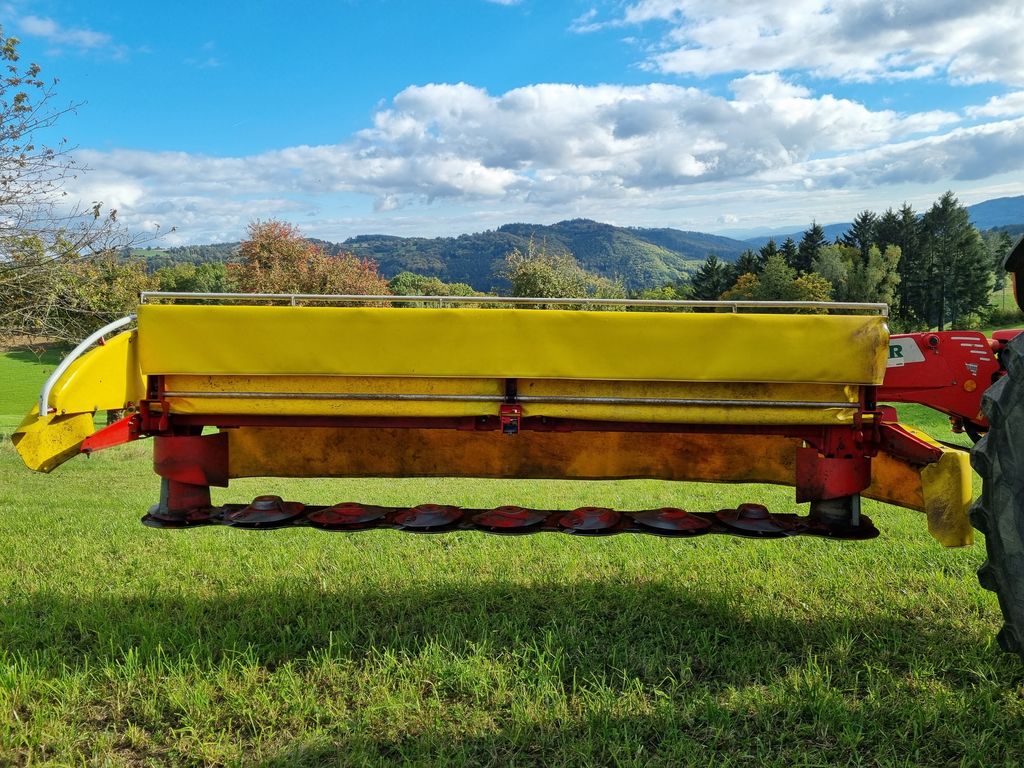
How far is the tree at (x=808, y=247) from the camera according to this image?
197 ft

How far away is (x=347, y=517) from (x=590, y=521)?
1.19 metres

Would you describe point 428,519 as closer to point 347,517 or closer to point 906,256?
point 347,517

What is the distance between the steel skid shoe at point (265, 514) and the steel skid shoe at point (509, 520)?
92 centimetres

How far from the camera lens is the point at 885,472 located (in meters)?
3.62

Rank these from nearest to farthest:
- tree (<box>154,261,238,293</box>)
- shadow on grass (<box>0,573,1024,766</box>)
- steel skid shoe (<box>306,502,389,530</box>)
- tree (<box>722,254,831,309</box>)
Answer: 1. shadow on grass (<box>0,573,1024,766</box>)
2. steel skid shoe (<box>306,502,389,530</box>)
3. tree (<box>722,254,831,309</box>)
4. tree (<box>154,261,238,293</box>)

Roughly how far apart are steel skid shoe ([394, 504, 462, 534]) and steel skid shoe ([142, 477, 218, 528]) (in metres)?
0.94

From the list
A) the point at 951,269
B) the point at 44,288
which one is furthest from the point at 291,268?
the point at 951,269

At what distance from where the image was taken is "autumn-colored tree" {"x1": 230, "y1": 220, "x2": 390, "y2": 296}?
32.6 metres

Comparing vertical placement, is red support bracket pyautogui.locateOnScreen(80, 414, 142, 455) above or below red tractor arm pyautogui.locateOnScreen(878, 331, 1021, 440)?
below

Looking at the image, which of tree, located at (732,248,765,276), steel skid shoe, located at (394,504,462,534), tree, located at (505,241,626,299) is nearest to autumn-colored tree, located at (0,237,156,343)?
steel skid shoe, located at (394,504,462,534)

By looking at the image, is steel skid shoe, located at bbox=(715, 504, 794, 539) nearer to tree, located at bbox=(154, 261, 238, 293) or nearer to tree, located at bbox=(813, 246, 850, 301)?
tree, located at bbox=(813, 246, 850, 301)

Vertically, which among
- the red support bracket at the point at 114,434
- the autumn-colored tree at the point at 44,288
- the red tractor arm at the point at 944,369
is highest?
the autumn-colored tree at the point at 44,288

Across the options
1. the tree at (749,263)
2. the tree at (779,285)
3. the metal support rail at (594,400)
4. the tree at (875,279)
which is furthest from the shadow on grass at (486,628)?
the tree at (749,263)

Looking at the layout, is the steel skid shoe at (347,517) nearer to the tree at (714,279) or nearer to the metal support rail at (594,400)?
the metal support rail at (594,400)
